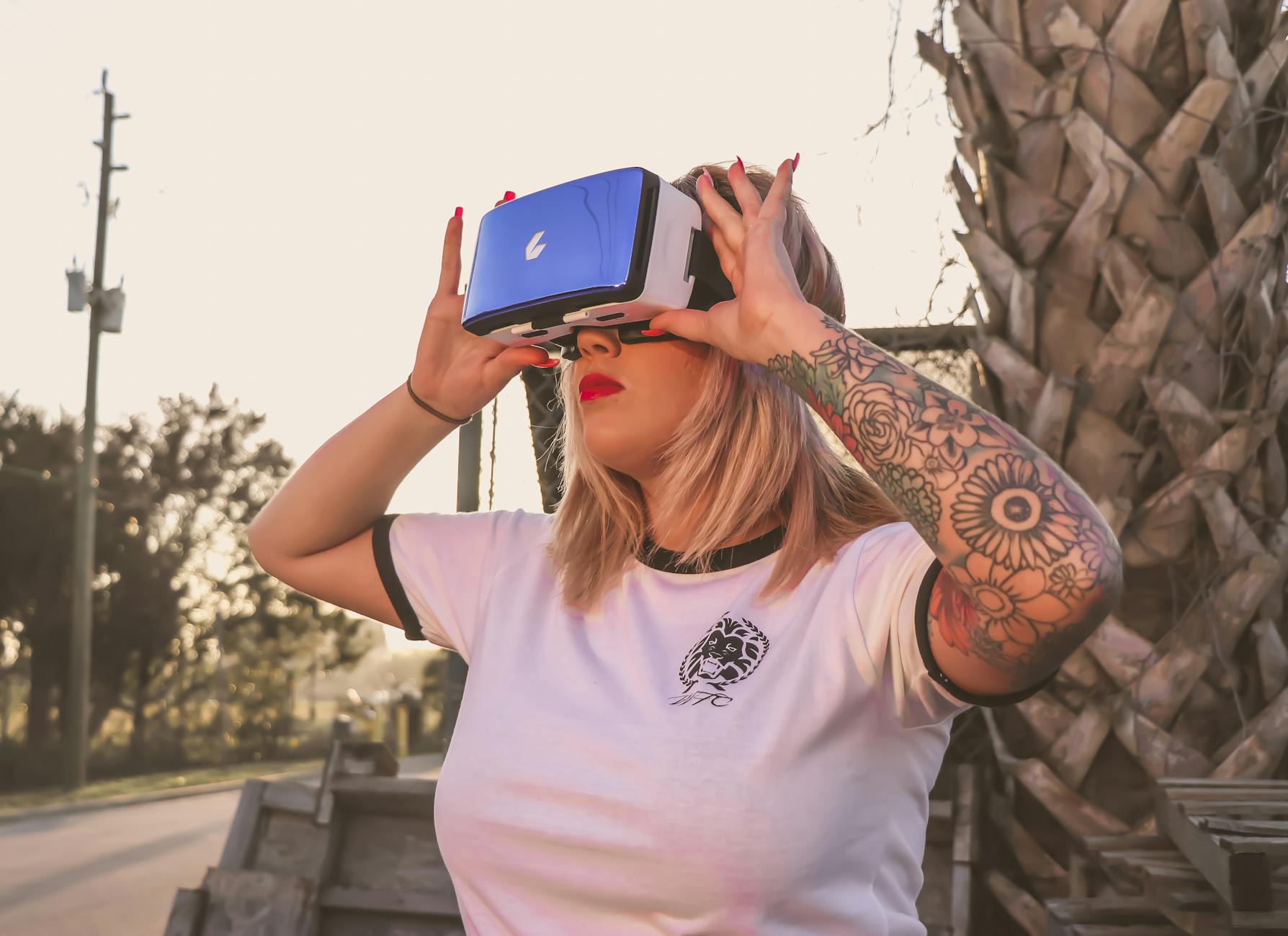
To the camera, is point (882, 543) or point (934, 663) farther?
point (882, 543)

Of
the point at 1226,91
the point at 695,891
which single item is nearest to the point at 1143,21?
the point at 1226,91

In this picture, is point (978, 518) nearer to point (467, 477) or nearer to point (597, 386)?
point (597, 386)

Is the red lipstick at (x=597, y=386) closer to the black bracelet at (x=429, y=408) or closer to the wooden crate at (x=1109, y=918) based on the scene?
the black bracelet at (x=429, y=408)

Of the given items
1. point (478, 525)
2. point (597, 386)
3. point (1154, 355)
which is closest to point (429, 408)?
point (478, 525)

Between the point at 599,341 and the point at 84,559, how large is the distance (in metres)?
14.2

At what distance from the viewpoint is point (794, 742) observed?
139 centimetres

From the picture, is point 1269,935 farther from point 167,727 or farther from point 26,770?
point 167,727

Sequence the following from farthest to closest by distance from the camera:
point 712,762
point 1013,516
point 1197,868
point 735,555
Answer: point 1197,868, point 735,555, point 712,762, point 1013,516

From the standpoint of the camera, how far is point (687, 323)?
1.55 meters

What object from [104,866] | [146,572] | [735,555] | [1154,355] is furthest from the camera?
[146,572]

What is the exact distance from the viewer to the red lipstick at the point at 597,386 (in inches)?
66.6

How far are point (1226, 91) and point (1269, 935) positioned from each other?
1.36 metres

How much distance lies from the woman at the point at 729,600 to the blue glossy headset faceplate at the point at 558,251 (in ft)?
0.33

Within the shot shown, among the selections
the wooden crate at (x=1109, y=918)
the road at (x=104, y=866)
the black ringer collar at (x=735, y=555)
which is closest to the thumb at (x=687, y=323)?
the black ringer collar at (x=735, y=555)
